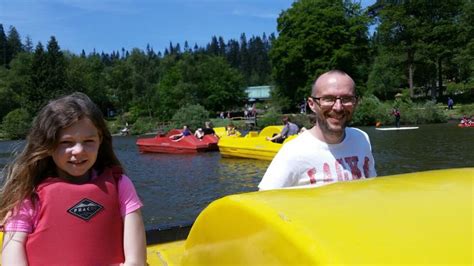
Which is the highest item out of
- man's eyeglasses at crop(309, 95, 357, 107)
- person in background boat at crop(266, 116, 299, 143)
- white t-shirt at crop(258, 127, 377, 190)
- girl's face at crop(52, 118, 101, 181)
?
man's eyeglasses at crop(309, 95, 357, 107)

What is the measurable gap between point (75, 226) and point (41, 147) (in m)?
0.33

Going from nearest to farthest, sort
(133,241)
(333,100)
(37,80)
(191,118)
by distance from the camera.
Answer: (133,241) < (333,100) < (191,118) < (37,80)

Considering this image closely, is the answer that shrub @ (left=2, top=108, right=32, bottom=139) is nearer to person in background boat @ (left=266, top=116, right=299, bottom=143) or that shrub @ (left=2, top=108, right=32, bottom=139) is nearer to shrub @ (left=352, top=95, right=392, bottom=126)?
shrub @ (left=352, top=95, right=392, bottom=126)

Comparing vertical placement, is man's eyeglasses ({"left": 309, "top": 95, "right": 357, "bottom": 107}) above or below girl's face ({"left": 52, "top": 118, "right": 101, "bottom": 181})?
above

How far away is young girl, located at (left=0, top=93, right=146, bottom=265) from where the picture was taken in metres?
1.92

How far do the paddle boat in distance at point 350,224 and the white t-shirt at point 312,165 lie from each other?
2.39 feet

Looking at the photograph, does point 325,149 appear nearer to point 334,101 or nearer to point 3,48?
point 334,101

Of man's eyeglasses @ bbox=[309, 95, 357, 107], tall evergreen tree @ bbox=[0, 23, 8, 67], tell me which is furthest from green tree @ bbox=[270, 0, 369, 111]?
tall evergreen tree @ bbox=[0, 23, 8, 67]

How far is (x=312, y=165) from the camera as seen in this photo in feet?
8.53

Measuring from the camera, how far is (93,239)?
1.96 meters

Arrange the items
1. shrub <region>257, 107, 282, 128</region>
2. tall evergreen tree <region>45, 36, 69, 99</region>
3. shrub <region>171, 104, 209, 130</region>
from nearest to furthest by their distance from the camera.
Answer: shrub <region>257, 107, 282, 128</region>, shrub <region>171, 104, 209, 130</region>, tall evergreen tree <region>45, 36, 69, 99</region>

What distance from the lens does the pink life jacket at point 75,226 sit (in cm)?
192

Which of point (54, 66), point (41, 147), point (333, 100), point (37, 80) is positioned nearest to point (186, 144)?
point (333, 100)

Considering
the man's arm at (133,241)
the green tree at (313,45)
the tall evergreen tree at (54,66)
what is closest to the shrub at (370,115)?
the green tree at (313,45)
